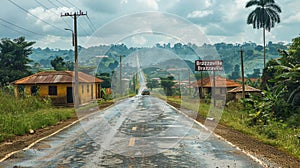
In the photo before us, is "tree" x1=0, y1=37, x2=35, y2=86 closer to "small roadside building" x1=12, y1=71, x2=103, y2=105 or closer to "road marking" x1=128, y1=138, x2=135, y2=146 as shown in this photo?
"small roadside building" x1=12, y1=71, x2=103, y2=105

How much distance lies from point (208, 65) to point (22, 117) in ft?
57.7

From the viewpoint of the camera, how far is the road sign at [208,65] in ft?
100

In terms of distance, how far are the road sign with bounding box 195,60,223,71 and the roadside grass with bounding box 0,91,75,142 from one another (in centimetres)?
1245

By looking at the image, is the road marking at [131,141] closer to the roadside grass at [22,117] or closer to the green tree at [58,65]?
the roadside grass at [22,117]

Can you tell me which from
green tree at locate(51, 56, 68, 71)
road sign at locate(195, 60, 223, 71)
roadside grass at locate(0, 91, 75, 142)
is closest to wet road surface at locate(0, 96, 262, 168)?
roadside grass at locate(0, 91, 75, 142)

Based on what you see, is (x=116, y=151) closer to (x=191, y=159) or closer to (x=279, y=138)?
(x=191, y=159)

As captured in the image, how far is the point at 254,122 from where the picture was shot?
18391 mm

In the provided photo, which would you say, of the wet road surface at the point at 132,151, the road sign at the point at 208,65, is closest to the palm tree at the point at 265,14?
the road sign at the point at 208,65

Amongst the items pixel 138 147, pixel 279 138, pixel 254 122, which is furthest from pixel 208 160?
pixel 254 122

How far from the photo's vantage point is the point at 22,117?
1870 centimetres

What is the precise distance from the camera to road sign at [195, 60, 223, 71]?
3062 centimetres

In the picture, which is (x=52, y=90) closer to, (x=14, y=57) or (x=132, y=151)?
(x=14, y=57)

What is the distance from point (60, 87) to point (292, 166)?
35748mm

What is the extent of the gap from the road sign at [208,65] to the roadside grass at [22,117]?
12.5m
